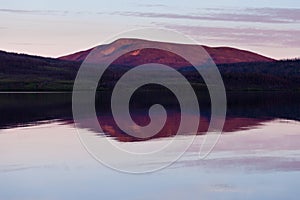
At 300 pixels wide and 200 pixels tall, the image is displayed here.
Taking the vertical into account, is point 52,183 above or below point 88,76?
below

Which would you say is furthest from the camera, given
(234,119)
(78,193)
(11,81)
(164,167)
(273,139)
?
(11,81)

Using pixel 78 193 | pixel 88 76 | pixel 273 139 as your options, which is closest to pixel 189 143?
pixel 273 139

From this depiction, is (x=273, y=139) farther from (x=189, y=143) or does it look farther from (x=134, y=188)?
(x=134, y=188)

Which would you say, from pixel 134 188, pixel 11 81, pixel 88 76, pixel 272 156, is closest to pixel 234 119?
pixel 272 156

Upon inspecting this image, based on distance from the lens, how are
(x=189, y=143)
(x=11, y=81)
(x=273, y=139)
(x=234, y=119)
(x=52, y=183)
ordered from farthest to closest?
(x=11, y=81), (x=234, y=119), (x=273, y=139), (x=189, y=143), (x=52, y=183)

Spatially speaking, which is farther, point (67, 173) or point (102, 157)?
point (102, 157)

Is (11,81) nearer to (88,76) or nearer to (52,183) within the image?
(88,76)

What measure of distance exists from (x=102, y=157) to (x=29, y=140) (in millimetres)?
6856

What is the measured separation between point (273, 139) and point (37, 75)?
16343cm

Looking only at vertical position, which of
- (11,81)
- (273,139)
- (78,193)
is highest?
(11,81)

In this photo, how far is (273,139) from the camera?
106ft

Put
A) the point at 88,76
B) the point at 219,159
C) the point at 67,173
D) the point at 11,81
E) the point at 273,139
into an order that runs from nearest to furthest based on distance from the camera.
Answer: the point at 67,173, the point at 219,159, the point at 273,139, the point at 11,81, the point at 88,76

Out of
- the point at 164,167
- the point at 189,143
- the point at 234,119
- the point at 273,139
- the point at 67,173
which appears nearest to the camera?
the point at 67,173

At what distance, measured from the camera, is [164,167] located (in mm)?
22547
